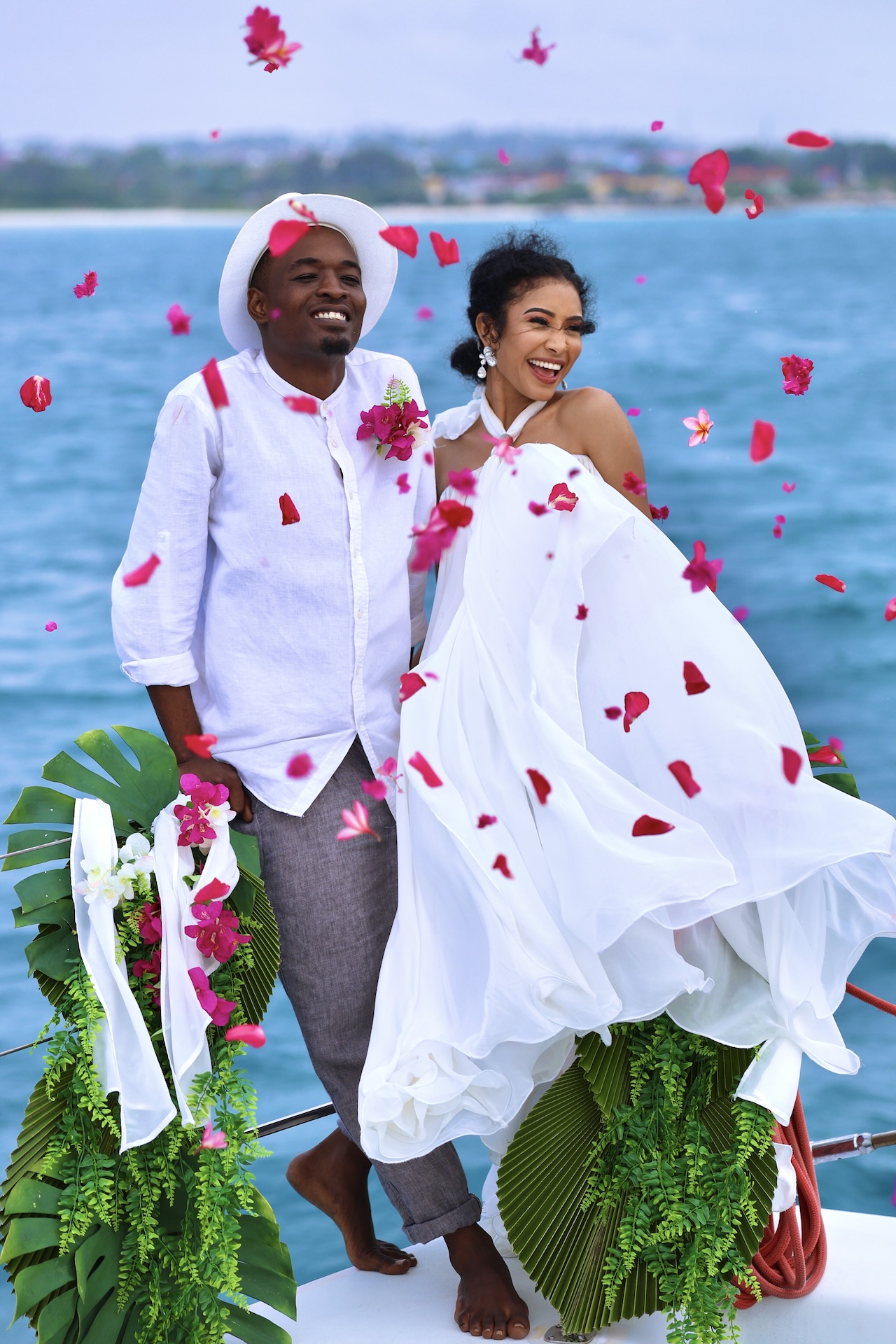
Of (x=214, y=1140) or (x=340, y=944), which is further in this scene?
(x=340, y=944)

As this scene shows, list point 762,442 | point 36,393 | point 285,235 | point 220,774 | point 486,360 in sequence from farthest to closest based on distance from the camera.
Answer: point 486,360, point 36,393, point 220,774, point 285,235, point 762,442

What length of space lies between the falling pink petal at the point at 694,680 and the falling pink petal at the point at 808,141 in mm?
735

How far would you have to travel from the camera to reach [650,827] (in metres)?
2.19

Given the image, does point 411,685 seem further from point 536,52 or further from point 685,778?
point 536,52

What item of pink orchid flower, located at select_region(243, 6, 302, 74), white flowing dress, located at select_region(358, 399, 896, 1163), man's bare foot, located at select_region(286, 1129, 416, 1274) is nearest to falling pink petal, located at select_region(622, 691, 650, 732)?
white flowing dress, located at select_region(358, 399, 896, 1163)

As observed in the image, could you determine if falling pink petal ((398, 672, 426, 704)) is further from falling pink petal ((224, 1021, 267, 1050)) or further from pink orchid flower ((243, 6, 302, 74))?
pink orchid flower ((243, 6, 302, 74))

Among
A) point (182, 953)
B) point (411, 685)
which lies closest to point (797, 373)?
point (411, 685)

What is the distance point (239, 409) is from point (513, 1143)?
1.18 meters

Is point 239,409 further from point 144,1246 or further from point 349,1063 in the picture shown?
point 144,1246

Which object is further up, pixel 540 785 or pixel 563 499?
pixel 563 499

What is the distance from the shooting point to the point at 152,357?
30438 mm

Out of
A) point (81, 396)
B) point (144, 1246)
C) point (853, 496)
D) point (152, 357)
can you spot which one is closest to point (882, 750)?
point (853, 496)

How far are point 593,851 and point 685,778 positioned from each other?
0.18 metres

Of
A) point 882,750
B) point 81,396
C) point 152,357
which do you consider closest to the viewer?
point 882,750
